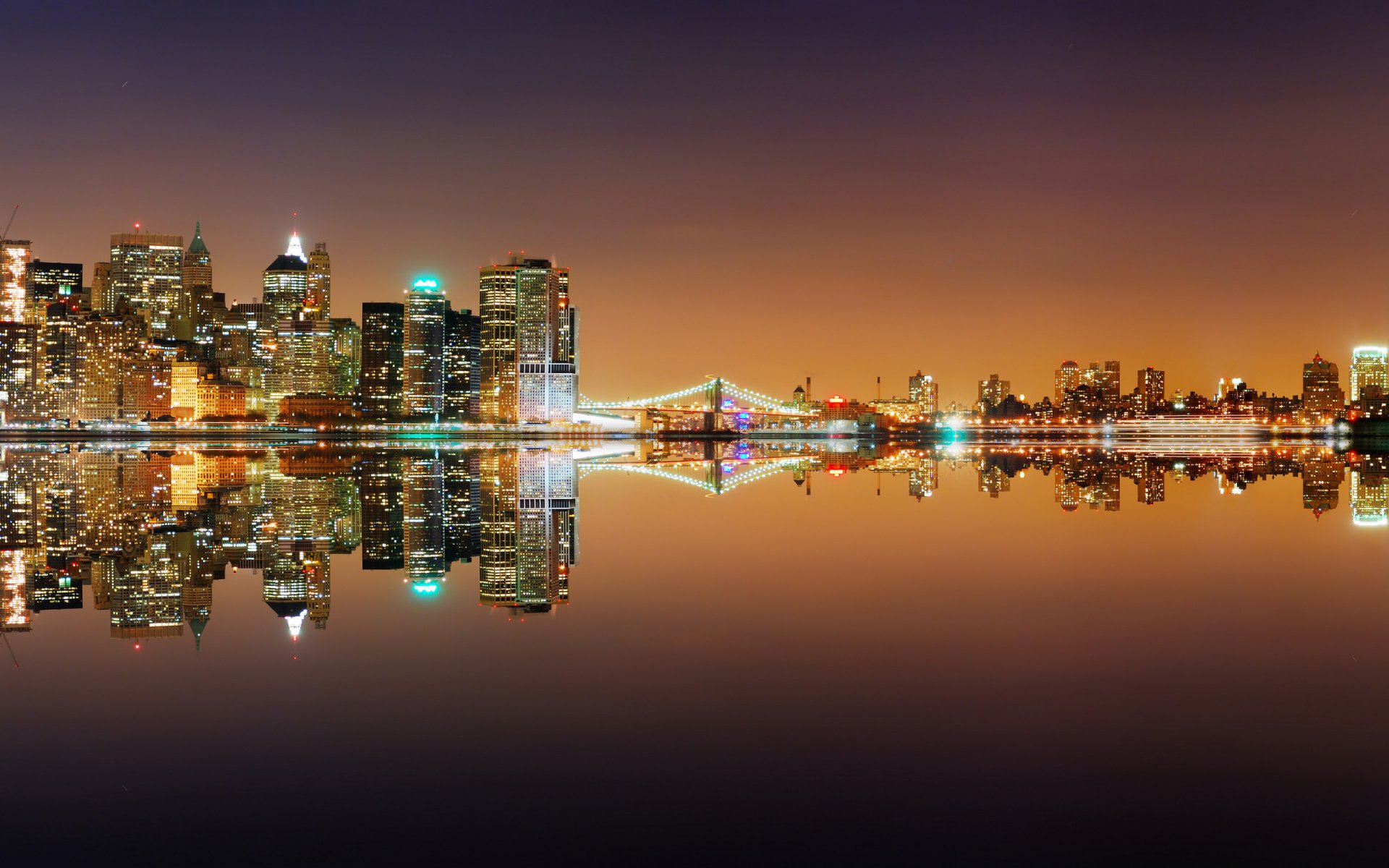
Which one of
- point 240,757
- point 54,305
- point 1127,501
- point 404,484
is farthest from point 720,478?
point 54,305

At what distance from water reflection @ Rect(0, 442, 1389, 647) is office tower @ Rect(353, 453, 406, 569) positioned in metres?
0.06

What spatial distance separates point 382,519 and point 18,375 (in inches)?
7053

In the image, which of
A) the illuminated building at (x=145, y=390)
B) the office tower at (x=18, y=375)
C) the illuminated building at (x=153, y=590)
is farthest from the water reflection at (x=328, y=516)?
the illuminated building at (x=145, y=390)

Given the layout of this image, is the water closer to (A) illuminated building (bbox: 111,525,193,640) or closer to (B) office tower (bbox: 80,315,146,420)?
(A) illuminated building (bbox: 111,525,193,640)

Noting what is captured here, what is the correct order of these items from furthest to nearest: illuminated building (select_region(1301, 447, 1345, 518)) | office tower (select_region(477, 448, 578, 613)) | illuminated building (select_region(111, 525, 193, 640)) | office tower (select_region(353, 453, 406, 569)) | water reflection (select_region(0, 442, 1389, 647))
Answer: illuminated building (select_region(1301, 447, 1345, 518))
office tower (select_region(353, 453, 406, 569))
office tower (select_region(477, 448, 578, 613))
water reflection (select_region(0, 442, 1389, 647))
illuminated building (select_region(111, 525, 193, 640))

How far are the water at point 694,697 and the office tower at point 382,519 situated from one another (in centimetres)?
19

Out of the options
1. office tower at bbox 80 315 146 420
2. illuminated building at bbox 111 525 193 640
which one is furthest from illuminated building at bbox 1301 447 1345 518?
office tower at bbox 80 315 146 420

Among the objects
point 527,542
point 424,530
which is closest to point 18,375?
point 424,530

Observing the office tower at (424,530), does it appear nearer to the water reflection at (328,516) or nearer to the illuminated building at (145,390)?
the water reflection at (328,516)

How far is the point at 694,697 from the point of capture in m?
7.69

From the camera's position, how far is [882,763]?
20.4 ft

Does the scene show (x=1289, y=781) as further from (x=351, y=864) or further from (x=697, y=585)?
(x=697, y=585)

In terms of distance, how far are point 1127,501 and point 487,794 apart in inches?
938

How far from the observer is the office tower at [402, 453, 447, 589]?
14.0m
